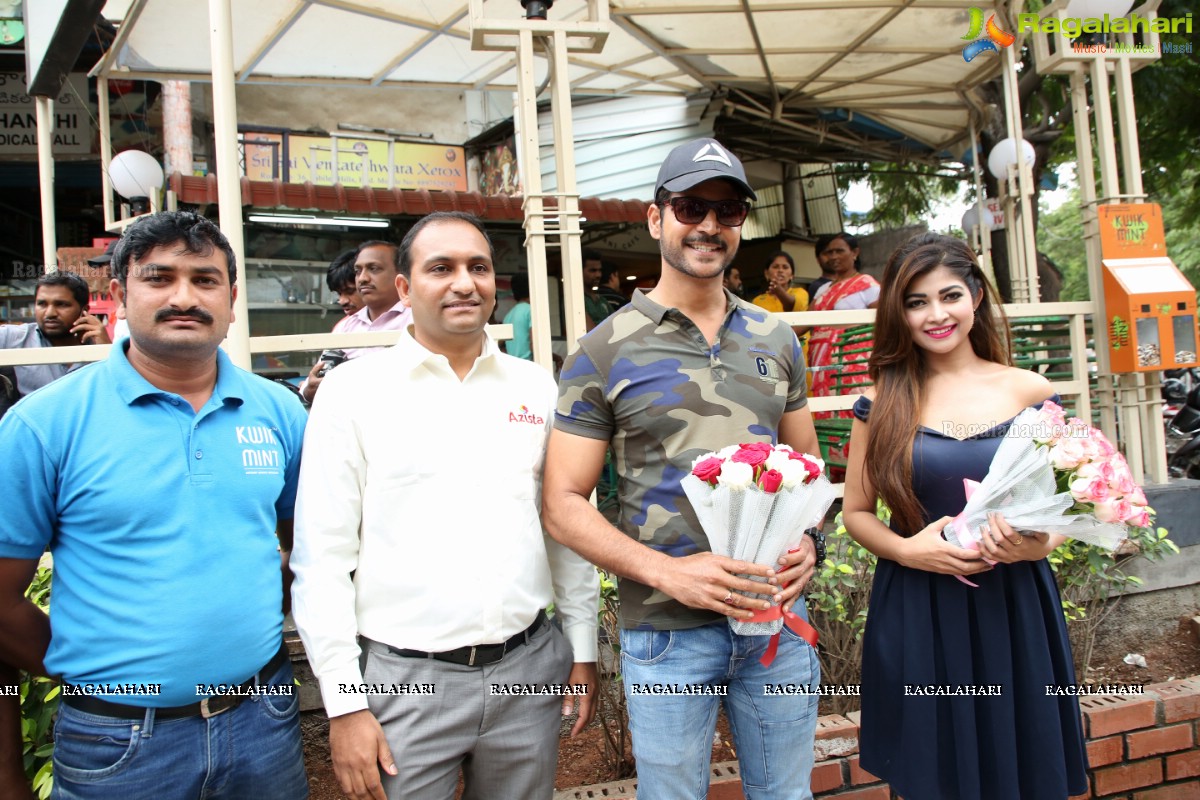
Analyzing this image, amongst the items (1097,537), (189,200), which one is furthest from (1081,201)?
(189,200)

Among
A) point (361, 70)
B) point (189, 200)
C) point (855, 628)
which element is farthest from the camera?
point (189, 200)

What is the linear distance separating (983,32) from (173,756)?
6.15 m

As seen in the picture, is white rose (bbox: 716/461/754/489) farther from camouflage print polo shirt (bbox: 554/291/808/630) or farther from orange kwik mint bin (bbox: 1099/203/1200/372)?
orange kwik mint bin (bbox: 1099/203/1200/372)

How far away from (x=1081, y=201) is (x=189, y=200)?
285 inches

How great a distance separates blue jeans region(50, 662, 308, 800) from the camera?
1.65 metres

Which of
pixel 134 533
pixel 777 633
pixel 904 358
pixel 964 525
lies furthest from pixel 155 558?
pixel 904 358

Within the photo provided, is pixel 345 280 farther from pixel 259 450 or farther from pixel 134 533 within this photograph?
pixel 134 533

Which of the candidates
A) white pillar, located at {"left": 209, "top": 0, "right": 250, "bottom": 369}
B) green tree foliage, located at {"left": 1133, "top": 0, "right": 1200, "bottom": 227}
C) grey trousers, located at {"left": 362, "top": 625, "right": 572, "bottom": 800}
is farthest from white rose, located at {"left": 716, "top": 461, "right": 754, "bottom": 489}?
green tree foliage, located at {"left": 1133, "top": 0, "right": 1200, "bottom": 227}

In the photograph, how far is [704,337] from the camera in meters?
2.06

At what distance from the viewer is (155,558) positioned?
5.61ft

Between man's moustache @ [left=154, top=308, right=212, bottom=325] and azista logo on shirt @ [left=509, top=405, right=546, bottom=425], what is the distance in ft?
2.54

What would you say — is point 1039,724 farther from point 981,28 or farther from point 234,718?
point 981,28

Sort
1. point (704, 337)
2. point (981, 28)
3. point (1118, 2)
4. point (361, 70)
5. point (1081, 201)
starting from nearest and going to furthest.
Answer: point (704, 337) → point (1118, 2) → point (1081, 201) → point (981, 28) → point (361, 70)

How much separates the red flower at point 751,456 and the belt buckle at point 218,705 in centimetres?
128
